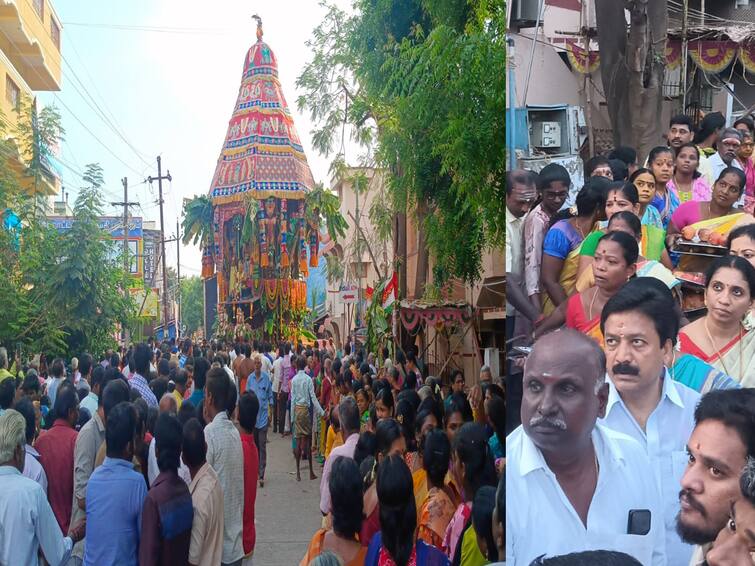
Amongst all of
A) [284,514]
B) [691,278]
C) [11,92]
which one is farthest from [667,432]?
[11,92]

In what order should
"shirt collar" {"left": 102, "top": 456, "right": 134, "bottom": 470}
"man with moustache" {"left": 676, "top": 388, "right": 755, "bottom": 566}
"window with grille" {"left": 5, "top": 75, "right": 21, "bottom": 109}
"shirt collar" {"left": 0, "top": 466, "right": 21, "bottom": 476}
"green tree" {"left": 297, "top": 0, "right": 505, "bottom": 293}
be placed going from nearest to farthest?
"man with moustache" {"left": 676, "top": 388, "right": 755, "bottom": 566} → "shirt collar" {"left": 0, "top": 466, "right": 21, "bottom": 476} → "shirt collar" {"left": 102, "top": 456, "right": 134, "bottom": 470} → "green tree" {"left": 297, "top": 0, "right": 505, "bottom": 293} → "window with grille" {"left": 5, "top": 75, "right": 21, "bottom": 109}

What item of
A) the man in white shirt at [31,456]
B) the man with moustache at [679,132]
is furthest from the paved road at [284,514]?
the man with moustache at [679,132]

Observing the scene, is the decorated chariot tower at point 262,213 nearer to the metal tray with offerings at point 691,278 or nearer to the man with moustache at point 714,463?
the metal tray with offerings at point 691,278

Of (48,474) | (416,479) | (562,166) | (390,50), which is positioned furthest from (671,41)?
(390,50)

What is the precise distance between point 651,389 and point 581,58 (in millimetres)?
1301

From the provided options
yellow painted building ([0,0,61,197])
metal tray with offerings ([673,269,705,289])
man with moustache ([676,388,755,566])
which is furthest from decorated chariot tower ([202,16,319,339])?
man with moustache ([676,388,755,566])

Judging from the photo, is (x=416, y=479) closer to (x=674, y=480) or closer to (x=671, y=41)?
(x=674, y=480)

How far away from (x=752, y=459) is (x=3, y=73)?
2068 centimetres

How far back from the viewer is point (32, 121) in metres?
14.6

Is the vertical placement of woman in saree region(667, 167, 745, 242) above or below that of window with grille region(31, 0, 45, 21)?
below

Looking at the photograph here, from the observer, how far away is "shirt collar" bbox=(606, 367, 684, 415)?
268 cm

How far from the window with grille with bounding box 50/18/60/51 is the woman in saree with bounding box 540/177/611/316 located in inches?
969

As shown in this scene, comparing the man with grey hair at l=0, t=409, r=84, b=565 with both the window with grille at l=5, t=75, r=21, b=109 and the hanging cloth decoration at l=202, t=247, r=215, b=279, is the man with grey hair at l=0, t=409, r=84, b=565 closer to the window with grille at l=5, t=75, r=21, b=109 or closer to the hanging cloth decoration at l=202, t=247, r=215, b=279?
the window with grille at l=5, t=75, r=21, b=109

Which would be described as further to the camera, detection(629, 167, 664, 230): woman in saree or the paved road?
the paved road
